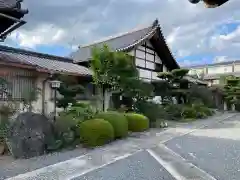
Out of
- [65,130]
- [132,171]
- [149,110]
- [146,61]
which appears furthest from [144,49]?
[132,171]

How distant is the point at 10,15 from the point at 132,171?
7.30 meters

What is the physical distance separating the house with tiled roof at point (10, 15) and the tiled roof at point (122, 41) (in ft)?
20.4

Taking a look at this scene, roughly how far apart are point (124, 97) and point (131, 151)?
6794mm

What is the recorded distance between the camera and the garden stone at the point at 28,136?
6.73 meters

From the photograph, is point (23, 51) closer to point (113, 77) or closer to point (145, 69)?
point (113, 77)

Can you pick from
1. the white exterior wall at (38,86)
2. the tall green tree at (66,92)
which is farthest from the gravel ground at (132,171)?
the tall green tree at (66,92)

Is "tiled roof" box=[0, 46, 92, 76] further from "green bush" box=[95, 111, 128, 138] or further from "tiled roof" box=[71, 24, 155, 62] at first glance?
"green bush" box=[95, 111, 128, 138]

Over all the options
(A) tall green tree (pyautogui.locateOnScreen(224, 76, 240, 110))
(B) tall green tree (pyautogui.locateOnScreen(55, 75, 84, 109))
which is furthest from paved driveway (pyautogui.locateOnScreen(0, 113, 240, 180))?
(A) tall green tree (pyautogui.locateOnScreen(224, 76, 240, 110))

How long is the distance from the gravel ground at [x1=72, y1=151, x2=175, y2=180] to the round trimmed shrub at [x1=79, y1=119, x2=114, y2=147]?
1.77 meters

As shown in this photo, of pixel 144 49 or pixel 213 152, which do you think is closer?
pixel 213 152

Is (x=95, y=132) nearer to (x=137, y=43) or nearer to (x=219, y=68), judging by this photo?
(x=137, y=43)

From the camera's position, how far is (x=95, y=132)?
8.24 metres

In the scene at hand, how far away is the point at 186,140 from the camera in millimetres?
9570

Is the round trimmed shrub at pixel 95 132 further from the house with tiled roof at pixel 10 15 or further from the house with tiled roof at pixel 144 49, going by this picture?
the house with tiled roof at pixel 144 49
